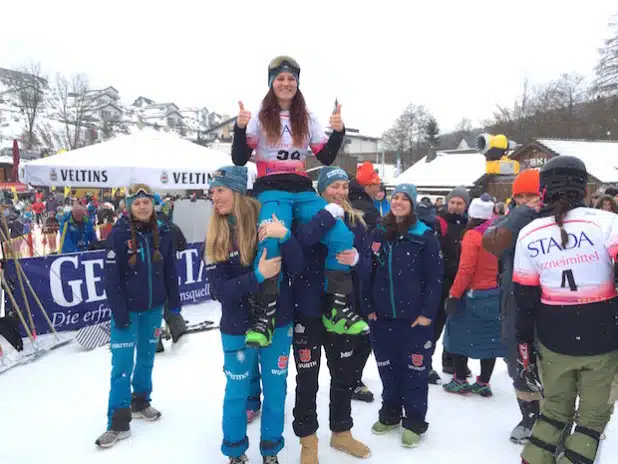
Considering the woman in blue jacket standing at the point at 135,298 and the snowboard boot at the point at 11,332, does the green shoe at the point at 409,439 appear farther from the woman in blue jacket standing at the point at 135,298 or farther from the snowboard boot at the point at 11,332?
the snowboard boot at the point at 11,332

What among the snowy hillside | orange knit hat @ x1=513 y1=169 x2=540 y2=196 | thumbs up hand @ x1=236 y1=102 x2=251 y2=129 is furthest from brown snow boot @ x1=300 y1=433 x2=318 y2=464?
the snowy hillside

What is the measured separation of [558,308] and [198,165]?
→ 232 inches

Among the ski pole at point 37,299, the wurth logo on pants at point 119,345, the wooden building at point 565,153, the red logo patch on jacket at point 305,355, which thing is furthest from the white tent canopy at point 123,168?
the wooden building at point 565,153

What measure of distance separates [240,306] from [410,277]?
139 cm

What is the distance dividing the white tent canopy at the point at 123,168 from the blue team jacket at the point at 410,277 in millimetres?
4139

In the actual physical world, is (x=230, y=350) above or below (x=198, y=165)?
below

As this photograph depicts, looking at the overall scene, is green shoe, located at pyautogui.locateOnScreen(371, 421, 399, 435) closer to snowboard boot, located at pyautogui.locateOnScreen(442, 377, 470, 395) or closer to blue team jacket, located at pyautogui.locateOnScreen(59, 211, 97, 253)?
snowboard boot, located at pyautogui.locateOnScreen(442, 377, 470, 395)

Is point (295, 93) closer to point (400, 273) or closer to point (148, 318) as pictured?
point (400, 273)

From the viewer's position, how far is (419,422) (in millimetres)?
3408

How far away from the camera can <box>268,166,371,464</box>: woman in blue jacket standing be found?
9.47ft

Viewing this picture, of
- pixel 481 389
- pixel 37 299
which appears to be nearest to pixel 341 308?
pixel 481 389

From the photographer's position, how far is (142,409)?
3.82m

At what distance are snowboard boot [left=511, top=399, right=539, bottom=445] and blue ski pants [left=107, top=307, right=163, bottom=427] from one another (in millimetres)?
3117

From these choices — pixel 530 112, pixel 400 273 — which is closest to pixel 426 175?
pixel 530 112
